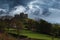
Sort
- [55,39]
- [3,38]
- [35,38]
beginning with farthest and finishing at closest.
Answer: [55,39], [35,38], [3,38]

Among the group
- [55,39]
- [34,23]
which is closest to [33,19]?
[34,23]

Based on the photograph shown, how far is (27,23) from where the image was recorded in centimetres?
832

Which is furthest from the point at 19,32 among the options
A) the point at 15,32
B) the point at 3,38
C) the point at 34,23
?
the point at 3,38

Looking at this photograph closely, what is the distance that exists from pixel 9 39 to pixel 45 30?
1.74 m

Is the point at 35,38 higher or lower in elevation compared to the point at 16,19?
lower

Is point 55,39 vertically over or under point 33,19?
under

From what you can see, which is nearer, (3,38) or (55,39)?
(3,38)

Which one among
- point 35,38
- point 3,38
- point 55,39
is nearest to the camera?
point 3,38

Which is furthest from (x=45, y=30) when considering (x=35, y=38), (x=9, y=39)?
(x=9, y=39)

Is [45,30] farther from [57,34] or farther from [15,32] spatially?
[15,32]

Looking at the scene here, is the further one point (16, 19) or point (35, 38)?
point (16, 19)

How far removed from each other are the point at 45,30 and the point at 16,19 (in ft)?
5.32

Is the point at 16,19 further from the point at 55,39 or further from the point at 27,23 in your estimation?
the point at 55,39

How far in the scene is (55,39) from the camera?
26.5ft
